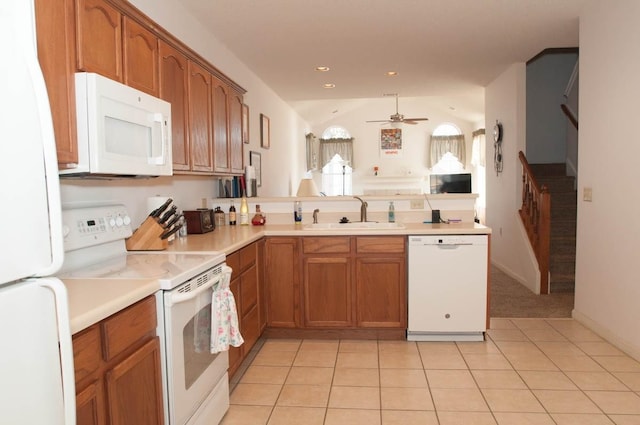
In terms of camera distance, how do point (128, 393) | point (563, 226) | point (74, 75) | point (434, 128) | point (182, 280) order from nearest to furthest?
point (128, 393)
point (74, 75)
point (182, 280)
point (563, 226)
point (434, 128)

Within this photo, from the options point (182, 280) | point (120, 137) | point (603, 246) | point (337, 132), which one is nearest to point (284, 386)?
point (182, 280)

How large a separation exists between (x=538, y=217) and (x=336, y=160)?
6.45 meters

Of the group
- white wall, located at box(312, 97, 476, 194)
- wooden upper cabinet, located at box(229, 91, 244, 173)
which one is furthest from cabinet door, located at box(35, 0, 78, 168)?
white wall, located at box(312, 97, 476, 194)

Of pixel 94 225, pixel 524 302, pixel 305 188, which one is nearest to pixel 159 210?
pixel 94 225

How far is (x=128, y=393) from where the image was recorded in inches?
57.2

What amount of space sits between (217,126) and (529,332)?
9.42 ft

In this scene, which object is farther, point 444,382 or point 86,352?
point 444,382

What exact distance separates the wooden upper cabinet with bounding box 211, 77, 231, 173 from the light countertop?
1.70 feet

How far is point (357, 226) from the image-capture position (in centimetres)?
360

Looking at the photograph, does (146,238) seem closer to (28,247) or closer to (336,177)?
(28,247)

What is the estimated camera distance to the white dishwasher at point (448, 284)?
324 cm

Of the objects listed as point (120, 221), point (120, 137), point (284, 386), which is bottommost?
point (284, 386)

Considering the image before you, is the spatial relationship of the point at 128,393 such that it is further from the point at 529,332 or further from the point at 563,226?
the point at 563,226

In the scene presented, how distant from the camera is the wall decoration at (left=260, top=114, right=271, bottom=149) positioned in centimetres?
577
